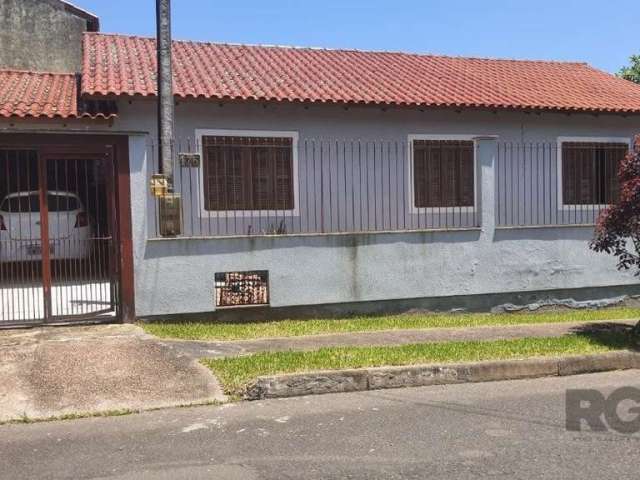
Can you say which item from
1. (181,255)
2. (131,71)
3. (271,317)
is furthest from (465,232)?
(131,71)

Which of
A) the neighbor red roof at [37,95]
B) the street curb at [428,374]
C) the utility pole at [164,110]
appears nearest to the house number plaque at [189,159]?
the utility pole at [164,110]

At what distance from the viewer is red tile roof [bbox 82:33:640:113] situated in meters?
9.91

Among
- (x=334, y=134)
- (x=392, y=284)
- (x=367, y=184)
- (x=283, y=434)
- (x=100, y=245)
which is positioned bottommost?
(x=283, y=434)

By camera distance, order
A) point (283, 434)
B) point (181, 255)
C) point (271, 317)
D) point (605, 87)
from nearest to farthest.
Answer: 1. point (283, 434)
2. point (181, 255)
3. point (271, 317)
4. point (605, 87)

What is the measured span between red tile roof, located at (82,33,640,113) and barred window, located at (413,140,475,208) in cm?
86

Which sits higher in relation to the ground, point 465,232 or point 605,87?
point 605,87

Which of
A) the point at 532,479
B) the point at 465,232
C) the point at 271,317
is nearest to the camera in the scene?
the point at 532,479

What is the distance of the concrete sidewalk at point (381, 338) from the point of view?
276 inches

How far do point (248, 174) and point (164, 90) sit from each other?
2876 mm

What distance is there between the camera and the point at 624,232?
25.1 ft

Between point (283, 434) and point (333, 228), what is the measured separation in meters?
6.15

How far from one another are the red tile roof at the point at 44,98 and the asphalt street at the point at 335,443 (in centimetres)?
454

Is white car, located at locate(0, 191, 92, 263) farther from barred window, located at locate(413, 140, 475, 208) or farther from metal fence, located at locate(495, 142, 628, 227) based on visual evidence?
metal fence, located at locate(495, 142, 628, 227)

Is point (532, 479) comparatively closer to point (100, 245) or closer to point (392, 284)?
point (392, 284)
